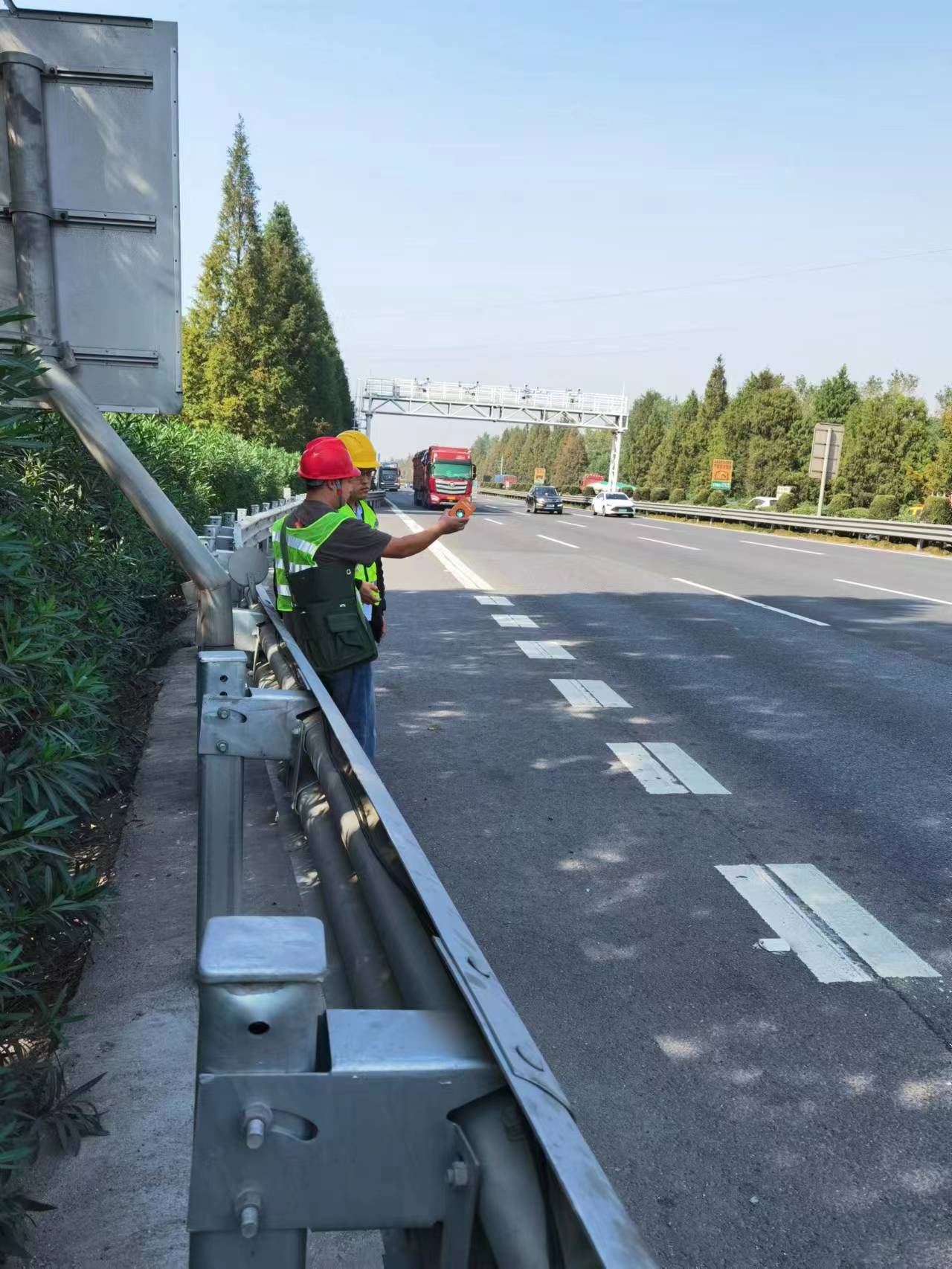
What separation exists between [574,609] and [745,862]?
28.6 feet

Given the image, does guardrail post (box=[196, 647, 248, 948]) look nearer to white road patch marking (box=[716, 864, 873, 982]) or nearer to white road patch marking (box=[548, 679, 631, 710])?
white road patch marking (box=[716, 864, 873, 982])

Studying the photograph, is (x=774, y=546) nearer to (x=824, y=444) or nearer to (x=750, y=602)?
(x=824, y=444)

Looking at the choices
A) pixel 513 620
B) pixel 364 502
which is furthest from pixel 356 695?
pixel 513 620

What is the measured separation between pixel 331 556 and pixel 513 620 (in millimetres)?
7665

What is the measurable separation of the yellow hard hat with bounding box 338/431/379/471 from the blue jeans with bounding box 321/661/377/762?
1.05 metres

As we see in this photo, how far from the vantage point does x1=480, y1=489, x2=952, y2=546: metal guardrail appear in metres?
28.4

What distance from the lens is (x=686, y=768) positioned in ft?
20.8

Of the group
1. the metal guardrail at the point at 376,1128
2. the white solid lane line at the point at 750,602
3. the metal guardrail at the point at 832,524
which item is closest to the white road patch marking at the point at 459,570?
the white solid lane line at the point at 750,602

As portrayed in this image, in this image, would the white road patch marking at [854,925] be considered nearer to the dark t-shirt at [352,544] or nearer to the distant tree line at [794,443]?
the dark t-shirt at [352,544]

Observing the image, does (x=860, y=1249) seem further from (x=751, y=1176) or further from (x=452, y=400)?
(x=452, y=400)

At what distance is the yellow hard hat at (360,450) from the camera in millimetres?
5336

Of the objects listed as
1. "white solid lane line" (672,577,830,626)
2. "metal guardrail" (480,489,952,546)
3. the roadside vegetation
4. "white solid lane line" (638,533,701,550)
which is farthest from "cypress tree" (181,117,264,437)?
"white solid lane line" (672,577,830,626)

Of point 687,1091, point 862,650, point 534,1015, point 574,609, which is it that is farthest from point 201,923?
point 574,609

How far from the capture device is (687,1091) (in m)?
3.11
